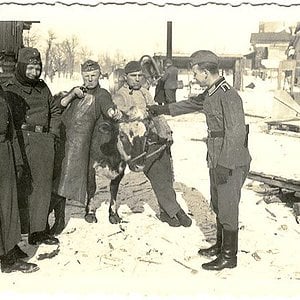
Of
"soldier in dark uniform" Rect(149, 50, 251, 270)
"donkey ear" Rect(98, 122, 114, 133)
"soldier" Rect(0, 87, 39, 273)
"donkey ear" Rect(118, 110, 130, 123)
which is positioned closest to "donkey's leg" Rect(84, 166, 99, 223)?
"donkey ear" Rect(98, 122, 114, 133)

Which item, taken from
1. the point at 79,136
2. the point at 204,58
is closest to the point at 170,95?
the point at 204,58

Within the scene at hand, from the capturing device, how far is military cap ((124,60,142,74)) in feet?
12.2

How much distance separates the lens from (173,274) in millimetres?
3543

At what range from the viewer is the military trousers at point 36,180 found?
3.57 m

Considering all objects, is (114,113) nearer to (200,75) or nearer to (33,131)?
(33,131)

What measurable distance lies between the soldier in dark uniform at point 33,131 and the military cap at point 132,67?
52 cm

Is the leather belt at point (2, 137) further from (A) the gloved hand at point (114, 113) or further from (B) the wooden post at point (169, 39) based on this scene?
(B) the wooden post at point (169, 39)

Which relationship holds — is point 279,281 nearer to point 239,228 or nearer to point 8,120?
point 239,228

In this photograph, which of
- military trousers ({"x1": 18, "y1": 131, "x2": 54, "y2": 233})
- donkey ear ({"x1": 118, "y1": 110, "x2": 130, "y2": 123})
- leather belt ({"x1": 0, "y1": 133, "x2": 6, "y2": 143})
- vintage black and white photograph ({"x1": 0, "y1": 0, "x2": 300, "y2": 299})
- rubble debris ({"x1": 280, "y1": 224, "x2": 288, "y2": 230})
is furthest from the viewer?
rubble debris ({"x1": 280, "y1": 224, "x2": 288, "y2": 230})

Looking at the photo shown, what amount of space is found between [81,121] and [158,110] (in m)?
0.52

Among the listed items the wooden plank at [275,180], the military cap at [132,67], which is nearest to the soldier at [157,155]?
the military cap at [132,67]

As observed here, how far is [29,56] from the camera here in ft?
11.2

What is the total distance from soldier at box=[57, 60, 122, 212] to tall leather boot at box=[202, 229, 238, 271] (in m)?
1.00

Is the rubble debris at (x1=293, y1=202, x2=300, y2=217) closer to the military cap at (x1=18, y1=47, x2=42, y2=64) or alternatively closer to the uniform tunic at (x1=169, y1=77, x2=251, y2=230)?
the uniform tunic at (x1=169, y1=77, x2=251, y2=230)
